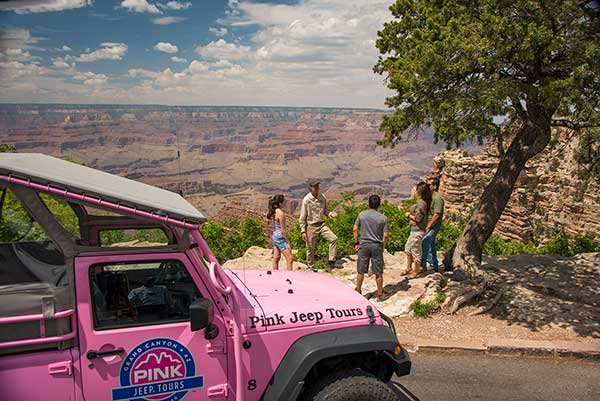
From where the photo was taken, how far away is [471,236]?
9.39 m

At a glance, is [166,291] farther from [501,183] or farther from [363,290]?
[501,183]

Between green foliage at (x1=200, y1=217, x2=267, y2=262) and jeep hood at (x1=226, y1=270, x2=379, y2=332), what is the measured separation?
10.6 m

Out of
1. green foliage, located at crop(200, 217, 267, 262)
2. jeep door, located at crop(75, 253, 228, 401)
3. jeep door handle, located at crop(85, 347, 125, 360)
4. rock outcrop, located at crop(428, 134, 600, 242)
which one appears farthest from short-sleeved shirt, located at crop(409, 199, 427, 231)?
rock outcrop, located at crop(428, 134, 600, 242)

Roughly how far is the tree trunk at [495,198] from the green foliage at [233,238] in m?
7.67

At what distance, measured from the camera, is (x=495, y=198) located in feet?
30.5

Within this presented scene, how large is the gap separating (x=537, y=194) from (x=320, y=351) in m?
31.6

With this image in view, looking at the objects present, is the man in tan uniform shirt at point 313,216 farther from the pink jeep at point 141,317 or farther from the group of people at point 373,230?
the pink jeep at point 141,317

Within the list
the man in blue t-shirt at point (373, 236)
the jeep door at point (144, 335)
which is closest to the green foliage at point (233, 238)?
the man in blue t-shirt at point (373, 236)

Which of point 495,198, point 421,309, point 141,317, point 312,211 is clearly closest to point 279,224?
point 312,211

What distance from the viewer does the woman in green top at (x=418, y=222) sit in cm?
873

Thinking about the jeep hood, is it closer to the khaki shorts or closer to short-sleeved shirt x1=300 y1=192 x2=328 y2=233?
the khaki shorts

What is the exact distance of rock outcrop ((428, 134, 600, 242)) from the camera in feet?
82.2

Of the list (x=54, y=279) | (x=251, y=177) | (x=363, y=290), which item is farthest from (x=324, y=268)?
(x=251, y=177)

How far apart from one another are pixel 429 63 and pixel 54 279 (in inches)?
254
